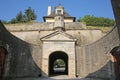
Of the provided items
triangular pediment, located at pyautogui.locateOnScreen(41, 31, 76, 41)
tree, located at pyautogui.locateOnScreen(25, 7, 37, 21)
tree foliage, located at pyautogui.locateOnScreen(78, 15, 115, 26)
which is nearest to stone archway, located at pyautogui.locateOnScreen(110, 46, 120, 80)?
triangular pediment, located at pyautogui.locateOnScreen(41, 31, 76, 41)

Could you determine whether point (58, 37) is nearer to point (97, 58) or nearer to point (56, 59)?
point (97, 58)

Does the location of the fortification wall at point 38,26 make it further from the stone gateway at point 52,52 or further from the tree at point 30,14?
the tree at point 30,14

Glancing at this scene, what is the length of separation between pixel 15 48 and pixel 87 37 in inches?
498

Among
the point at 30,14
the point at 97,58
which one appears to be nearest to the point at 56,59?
the point at 97,58

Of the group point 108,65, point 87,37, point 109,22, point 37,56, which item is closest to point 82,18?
point 109,22

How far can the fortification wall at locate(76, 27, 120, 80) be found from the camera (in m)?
13.2

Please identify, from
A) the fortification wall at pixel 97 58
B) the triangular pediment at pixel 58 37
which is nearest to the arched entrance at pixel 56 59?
the triangular pediment at pixel 58 37

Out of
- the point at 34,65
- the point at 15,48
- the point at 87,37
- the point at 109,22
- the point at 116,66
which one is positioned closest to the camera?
the point at 116,66

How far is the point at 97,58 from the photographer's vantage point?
15789mm

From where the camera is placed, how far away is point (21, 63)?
16.9 m

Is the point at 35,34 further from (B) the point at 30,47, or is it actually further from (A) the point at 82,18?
(A) the point at 82,18

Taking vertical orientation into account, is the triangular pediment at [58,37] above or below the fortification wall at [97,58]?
above

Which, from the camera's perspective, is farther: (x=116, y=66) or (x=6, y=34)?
(x=6, y=34)

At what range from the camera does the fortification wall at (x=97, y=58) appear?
13.2m
